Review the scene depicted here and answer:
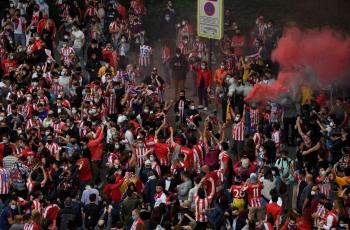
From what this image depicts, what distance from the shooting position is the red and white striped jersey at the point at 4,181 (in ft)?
80.0

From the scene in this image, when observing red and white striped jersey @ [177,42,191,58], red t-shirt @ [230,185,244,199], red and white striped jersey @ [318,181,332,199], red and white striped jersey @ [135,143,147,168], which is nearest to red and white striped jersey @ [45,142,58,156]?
red and white striped jersey @ [135,143,147,168]

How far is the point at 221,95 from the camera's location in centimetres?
3022

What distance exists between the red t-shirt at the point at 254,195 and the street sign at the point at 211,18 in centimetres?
632

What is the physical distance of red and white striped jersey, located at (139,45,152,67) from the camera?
112 ft

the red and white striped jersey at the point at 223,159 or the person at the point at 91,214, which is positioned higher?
the red and white striped jersey at the point at 223,159

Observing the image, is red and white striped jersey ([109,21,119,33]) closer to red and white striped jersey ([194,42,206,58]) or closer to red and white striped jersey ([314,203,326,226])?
red and white striped jersey ([194,42,206,58])

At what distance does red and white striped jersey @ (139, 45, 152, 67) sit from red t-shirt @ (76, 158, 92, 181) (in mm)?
9675

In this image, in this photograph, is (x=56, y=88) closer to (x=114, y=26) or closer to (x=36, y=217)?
(x=114, y=26)

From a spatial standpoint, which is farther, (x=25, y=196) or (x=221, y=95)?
(x=221, y=95)

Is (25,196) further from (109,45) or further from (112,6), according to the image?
(112,6)

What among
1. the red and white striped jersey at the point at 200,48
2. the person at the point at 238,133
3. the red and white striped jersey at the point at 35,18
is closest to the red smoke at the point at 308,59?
the person at the point at 238,133

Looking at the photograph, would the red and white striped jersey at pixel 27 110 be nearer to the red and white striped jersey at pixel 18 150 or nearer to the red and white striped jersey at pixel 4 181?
the red and white striped jersey at pixel 18 150

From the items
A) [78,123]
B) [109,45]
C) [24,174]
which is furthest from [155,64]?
[24,174]

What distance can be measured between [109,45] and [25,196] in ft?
32.9
